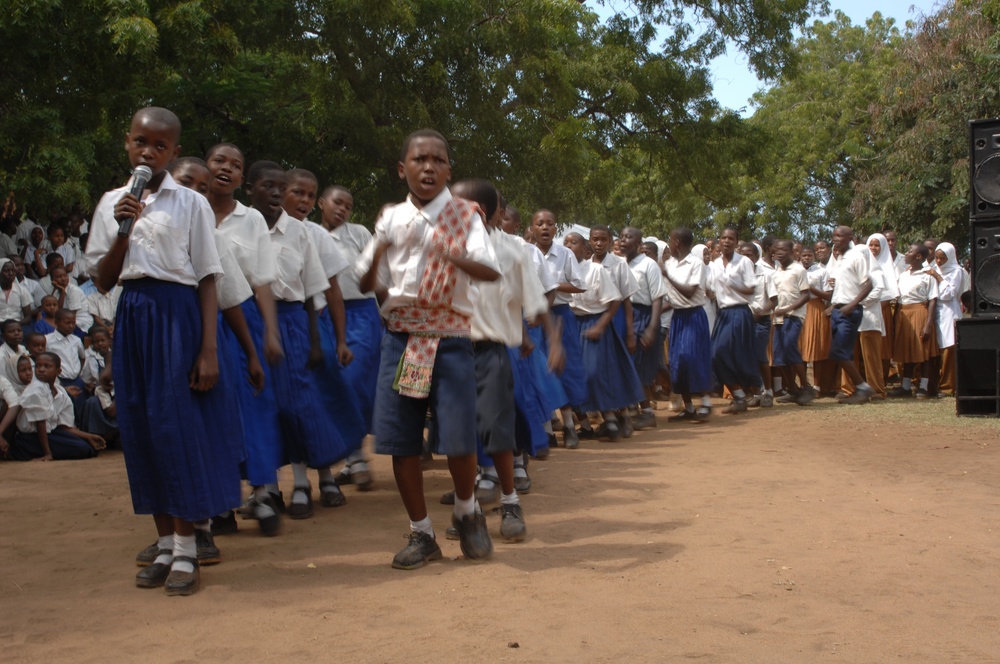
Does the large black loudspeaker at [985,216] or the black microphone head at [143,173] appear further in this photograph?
the large black loudspeaker at [985,216]

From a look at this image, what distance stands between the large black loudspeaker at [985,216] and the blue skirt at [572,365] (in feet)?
13.4

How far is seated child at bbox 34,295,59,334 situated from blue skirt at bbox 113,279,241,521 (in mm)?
6627

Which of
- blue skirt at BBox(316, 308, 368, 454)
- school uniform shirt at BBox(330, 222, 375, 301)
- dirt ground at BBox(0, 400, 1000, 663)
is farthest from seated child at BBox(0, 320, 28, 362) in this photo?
blue skirt at BBox(316, 308, 368, 454)

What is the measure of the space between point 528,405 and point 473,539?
2132 millimetres

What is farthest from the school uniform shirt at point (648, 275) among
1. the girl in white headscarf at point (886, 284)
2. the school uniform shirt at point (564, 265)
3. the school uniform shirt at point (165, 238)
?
the school uniform shirt at point (165, 238)

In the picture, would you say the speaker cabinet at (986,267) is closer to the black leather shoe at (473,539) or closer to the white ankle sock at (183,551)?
the black leather shoe at (473,539)

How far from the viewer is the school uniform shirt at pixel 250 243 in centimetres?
559

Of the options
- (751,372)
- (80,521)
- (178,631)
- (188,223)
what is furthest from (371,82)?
(178,631)

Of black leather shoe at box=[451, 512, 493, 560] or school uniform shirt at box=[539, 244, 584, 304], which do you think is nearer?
black leather shoe at box=[451, 512, 493, 560]

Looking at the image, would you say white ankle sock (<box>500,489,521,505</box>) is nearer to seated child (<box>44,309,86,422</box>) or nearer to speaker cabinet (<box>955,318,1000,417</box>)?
seated child (<box>44,309,86,422</box>)

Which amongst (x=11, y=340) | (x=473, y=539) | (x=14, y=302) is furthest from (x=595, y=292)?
(x=14, y=302)

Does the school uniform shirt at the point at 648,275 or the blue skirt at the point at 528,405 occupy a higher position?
the school uniform shirt at the point at 648,275

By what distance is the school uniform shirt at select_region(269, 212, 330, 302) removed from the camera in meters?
6.01

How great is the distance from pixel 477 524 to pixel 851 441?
17.1 feet
